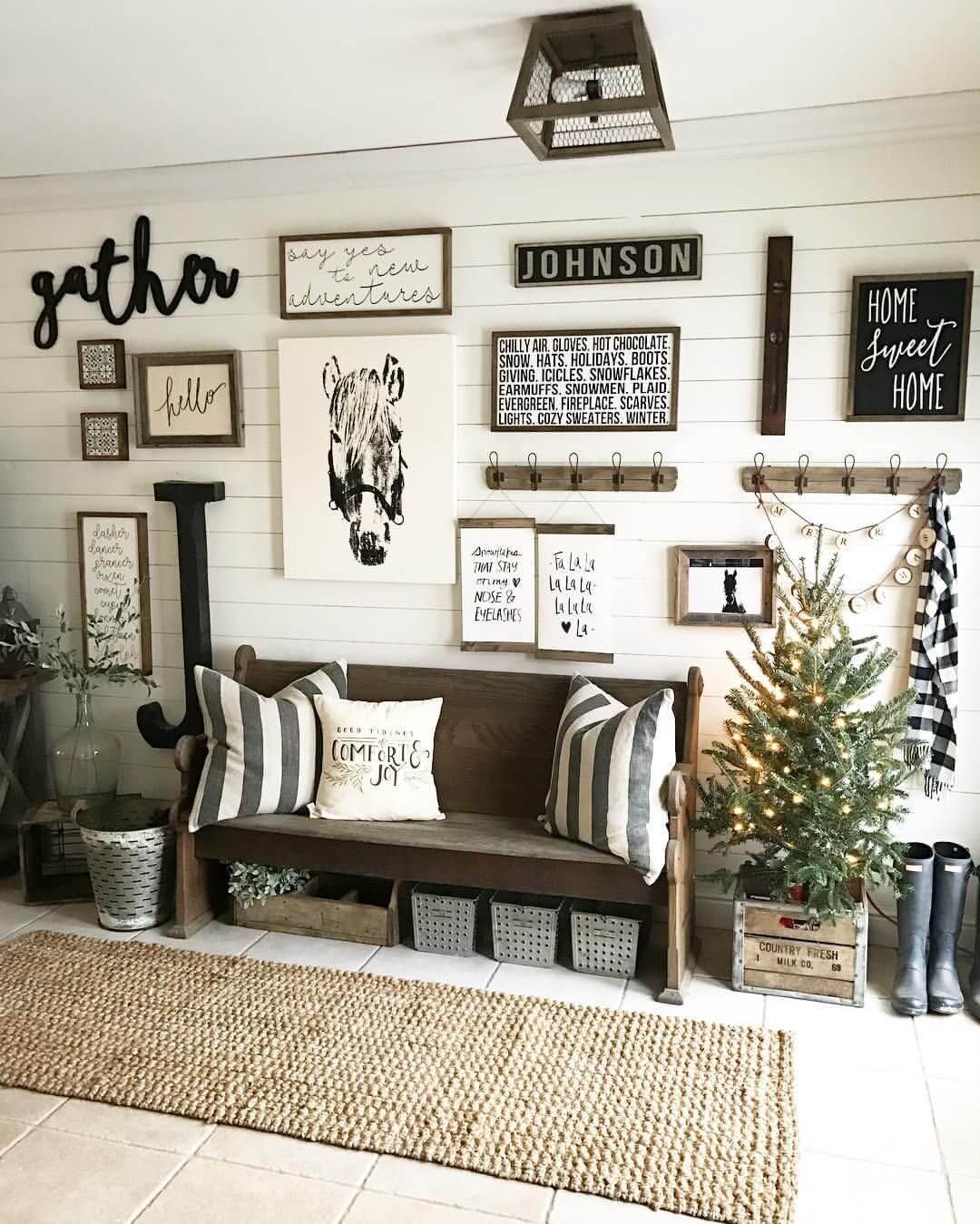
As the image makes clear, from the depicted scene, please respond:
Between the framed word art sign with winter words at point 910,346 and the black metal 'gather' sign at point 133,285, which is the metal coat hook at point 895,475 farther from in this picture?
the black metal 'gather' sign at point 133,285

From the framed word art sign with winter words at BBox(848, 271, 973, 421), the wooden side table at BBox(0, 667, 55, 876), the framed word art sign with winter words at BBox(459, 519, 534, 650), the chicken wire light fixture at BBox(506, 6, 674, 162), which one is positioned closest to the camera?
the chicken wire light fixture at BBox(506, 6, 674, 162)

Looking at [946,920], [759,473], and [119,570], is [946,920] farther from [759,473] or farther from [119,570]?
[119,570]

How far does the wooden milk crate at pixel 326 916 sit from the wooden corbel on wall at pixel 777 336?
1.82m

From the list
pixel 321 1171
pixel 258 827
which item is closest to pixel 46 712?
pixel 258 827

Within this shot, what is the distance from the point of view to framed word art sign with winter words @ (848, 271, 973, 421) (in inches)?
Result: 125

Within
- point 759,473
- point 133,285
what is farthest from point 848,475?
point 133,285

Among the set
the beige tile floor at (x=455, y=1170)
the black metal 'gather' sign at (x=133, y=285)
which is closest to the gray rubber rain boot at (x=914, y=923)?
the beige tile floor at (x=455, y=1170)

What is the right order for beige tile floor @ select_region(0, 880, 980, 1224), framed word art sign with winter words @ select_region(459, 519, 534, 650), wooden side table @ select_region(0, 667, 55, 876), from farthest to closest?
1. wooden side table @ select_region(0, 667, 55, 876)
2. framed word art sign with winter words @ select_region(459, 519, 534, 650)
3. beige tile floor @ select_region(0, 880, 980, 1224)

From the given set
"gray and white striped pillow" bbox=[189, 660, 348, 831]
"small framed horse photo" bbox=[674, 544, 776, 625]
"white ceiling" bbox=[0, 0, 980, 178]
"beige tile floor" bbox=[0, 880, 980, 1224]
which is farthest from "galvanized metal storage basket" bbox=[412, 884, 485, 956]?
"white ceiling" bbox=[0, 0, 980, 178]

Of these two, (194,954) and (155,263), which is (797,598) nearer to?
(194,954)

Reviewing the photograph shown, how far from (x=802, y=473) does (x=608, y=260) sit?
2.85ft

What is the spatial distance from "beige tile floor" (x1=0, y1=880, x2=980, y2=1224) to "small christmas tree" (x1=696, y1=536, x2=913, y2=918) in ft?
1.37

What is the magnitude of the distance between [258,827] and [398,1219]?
141 cm

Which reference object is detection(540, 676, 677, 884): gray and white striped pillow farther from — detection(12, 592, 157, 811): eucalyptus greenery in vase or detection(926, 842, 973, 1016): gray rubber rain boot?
detection(12, 592, 157, 811): eucalyptus greenery in vase
